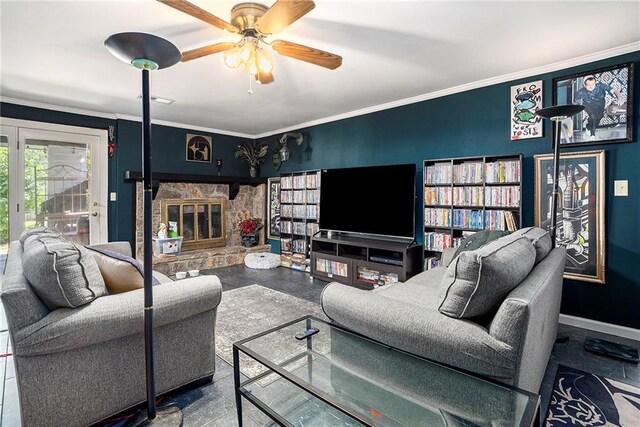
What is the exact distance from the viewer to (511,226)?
305cm

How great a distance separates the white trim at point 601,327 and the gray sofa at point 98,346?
306cm

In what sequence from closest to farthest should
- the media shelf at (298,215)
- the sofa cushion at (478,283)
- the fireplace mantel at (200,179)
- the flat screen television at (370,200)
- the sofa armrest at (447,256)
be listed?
the sofa cushion at (478,283), the sofa armrest at (447,256), the flat screen television at (370,200), the fireplace mantel at (200,179), the media shelf at (298,215)

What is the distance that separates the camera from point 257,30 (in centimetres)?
199

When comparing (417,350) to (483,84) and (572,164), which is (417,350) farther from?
(483,84)

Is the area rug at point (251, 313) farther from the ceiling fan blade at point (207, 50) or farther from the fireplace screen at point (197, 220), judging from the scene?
the ceiling fan blade at point (207, 50)

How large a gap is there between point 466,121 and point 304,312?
2657 millimetres

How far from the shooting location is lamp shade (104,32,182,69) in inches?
50.7

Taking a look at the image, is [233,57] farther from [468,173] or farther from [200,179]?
[200,179]

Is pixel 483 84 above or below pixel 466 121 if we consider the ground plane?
above

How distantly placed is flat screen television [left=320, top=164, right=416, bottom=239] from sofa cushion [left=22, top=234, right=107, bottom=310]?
2.99 metres

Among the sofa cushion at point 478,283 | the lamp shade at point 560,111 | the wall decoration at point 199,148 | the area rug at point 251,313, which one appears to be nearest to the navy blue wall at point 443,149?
the wall decoration at point 199,148

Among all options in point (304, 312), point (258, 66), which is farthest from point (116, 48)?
point (304, 312)

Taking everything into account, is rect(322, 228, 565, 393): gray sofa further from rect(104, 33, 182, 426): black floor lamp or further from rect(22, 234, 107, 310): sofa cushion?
rect(22, 234, 107, 310): sofa cushion

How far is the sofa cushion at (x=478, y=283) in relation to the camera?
1.26 metres
